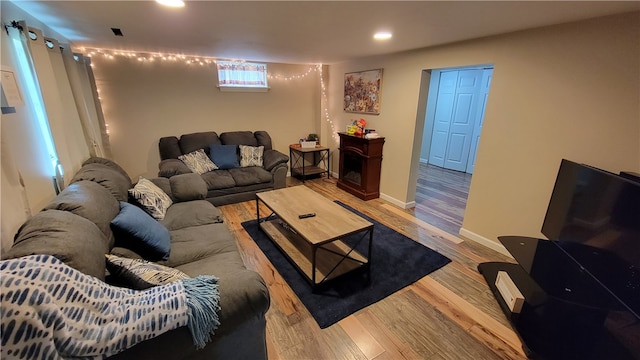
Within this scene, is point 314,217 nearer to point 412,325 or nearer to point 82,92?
point 412,325

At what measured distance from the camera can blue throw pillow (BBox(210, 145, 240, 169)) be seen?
406cm

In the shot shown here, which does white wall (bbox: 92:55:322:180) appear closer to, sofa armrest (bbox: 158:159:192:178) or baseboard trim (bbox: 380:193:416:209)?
sofa armrest (bbox: 158:159:192:178)

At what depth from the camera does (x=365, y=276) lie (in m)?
2.29

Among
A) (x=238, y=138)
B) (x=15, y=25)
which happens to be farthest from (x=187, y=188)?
(x=238, y=138)

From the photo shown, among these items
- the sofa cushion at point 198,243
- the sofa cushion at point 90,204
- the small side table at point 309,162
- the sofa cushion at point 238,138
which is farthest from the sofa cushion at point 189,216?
the small side table at point 309,162

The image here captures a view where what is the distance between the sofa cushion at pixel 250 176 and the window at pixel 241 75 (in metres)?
1.49

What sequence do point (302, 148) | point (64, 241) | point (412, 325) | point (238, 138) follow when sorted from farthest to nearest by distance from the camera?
point (302, 148) → point (238, 138) → point (412, 325) → point (64, 241)

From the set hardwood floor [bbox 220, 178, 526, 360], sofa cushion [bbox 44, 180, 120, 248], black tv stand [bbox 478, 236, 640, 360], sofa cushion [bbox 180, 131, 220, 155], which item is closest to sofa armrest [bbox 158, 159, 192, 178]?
sofa cushion [bbox 180, 131, 220, 155]

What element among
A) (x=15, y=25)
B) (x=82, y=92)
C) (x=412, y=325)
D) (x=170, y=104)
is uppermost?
(x=15, y=25)

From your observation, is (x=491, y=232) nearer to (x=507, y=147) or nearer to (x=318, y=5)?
(x=507, y=147)

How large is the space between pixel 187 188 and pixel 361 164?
245 centimetres

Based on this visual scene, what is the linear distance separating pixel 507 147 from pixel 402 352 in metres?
2.09

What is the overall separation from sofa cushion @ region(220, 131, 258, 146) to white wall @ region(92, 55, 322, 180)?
0.76ft

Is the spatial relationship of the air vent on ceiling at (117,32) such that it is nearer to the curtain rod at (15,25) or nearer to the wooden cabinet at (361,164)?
the curtain rod at (15,25)
